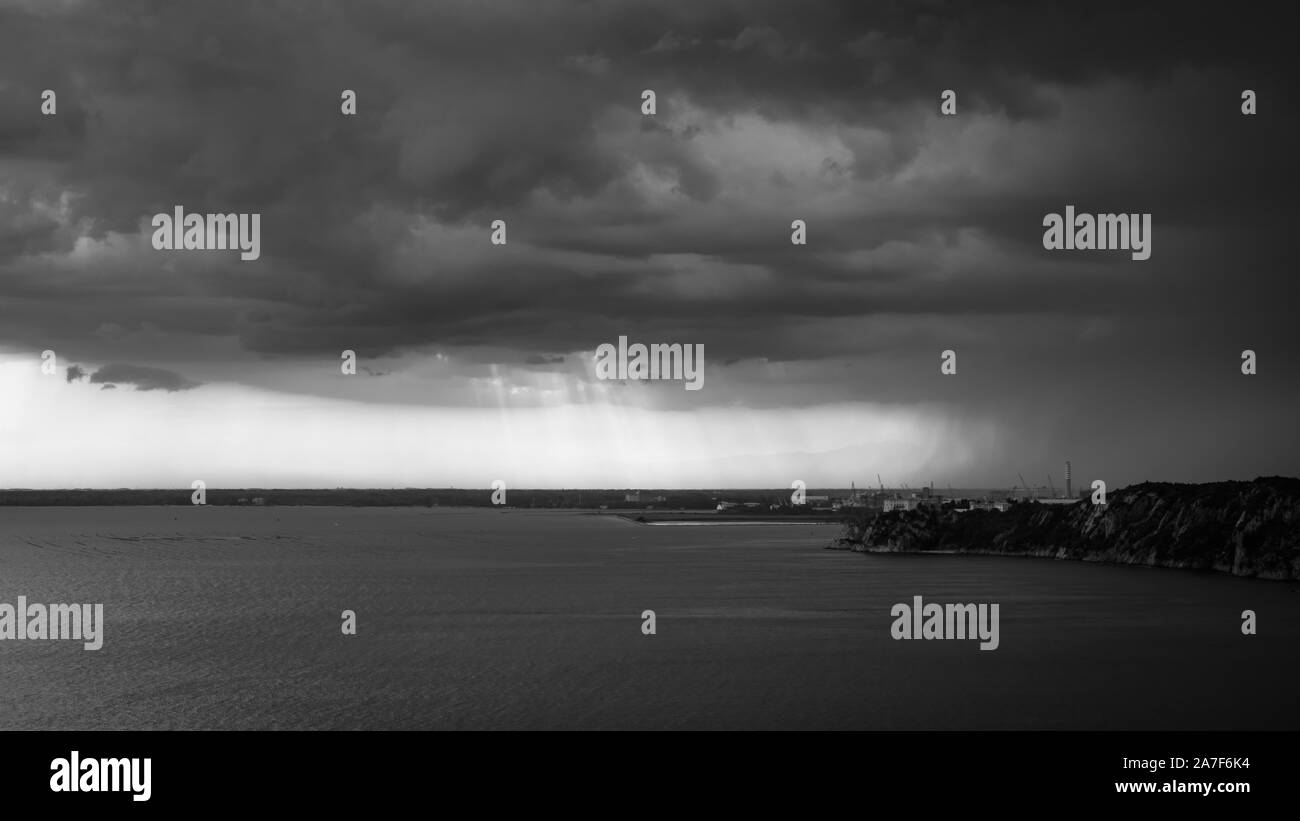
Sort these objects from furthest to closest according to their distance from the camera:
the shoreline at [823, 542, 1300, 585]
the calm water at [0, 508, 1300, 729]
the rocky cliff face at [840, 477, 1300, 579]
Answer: the rocky cliff face at [840, 477, 1300, 579] → the shoreline at [823, 542, 1300, 585] → the calm water at [0, 508, 1300, 729]

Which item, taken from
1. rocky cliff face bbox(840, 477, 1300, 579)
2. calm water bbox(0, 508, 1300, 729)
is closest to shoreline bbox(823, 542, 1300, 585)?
rocky cliff face bbox(840, 477, 1300, 579)

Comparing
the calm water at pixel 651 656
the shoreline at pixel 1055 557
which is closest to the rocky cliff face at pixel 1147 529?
the shoreline at pixel 1055 557

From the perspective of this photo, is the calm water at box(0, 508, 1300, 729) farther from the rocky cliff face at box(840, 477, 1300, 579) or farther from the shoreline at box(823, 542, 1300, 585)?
the rocky cliff face at box(840, 477, 1300, 579)

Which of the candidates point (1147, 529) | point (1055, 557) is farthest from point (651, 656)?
point (1055, 557)

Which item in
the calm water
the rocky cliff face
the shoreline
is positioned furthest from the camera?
the rocky cliff face
